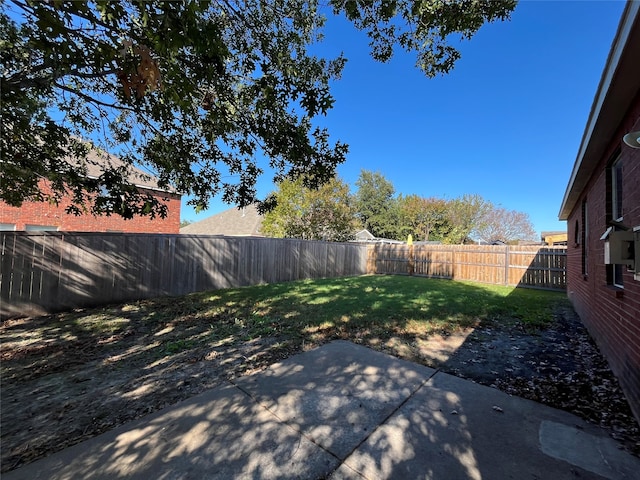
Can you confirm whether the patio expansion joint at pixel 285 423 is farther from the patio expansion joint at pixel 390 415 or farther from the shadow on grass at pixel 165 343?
the shadow on grass at pixel 165 343

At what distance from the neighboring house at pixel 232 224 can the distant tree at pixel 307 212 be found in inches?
148

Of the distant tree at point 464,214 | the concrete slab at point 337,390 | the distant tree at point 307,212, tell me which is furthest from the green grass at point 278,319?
the distant tree at point 464,214

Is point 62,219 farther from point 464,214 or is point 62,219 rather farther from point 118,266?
point 464,214

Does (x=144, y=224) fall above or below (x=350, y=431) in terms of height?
above

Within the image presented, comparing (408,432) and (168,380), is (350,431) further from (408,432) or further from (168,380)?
(168,380)

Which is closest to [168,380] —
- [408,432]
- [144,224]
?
[408,432]

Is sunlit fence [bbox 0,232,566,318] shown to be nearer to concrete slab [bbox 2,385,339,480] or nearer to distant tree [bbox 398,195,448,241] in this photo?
concrete slab [bbox 2,385,339,480]

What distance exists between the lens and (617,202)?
3.84 metres

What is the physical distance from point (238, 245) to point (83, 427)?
816 centimetres

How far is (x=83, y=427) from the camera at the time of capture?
2.30m

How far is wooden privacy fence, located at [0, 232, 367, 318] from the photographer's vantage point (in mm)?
5762

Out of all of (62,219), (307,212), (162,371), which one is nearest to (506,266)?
(307,212)

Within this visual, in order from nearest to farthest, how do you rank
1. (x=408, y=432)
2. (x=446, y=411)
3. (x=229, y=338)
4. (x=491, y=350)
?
(x=408, y=432) < (x=446, y=411) < (x=491, y=350) < (x=229, y=338)

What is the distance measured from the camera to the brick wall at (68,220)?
37.7 feet
